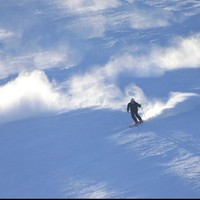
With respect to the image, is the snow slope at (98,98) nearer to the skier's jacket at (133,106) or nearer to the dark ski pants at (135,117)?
the dark ski pants at (135,117)

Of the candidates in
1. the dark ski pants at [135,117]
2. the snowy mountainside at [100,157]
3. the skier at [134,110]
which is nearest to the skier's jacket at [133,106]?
the skier at [134,110]

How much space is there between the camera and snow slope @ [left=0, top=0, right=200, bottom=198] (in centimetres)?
1451

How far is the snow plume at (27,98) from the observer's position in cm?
2264

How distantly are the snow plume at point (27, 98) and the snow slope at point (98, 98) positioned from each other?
0.07 metres

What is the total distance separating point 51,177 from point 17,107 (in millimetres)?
8944

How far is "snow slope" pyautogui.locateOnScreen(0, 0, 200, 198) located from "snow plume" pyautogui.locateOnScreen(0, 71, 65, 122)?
7cm

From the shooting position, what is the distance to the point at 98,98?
23.0 metres

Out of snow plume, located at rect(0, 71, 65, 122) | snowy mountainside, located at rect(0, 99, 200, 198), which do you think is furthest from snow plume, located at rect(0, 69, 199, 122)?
snowy mountainside, located at rect(0, 99, 200, 198)

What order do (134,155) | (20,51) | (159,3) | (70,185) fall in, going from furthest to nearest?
(159,3), (20,51), (134,155), (70,185)

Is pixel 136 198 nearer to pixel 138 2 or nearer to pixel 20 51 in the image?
pixel 20 51

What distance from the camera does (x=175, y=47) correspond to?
3161 centimetres

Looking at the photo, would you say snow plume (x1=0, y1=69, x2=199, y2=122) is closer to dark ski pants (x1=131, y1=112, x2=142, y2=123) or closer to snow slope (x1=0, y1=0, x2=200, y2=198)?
snow slope (x1=0, y1=0, x2=200, y2=198)

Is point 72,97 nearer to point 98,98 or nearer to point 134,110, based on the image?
point 98,98

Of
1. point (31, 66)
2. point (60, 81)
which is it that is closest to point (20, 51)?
point (31, 66)
